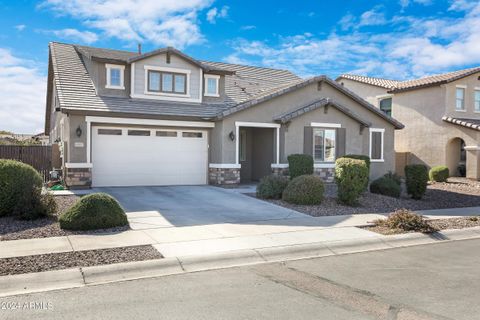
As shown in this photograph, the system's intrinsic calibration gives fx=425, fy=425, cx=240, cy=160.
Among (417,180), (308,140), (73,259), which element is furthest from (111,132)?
(417,180)

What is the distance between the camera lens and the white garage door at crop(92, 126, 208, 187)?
16.6 metres

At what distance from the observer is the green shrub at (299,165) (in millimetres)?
17141

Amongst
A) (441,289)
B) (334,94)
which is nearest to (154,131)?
(334,94)

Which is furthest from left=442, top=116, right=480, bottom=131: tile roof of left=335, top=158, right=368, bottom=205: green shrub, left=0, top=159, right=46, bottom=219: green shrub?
left=0, top=159, right=46, bottom=219: green shrub

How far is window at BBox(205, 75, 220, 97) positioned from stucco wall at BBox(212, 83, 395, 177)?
245 cm

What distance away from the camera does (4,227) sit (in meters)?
9.24

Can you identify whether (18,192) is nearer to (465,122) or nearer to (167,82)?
(167,82)

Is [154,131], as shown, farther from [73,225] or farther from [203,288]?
[203,288]

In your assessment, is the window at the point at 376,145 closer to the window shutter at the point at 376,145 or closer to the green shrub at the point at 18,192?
the window shutter at the point at 376,145

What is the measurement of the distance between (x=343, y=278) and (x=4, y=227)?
23.8 ft

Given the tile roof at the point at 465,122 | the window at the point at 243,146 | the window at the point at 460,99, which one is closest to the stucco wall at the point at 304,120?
the window at the point at 243,146

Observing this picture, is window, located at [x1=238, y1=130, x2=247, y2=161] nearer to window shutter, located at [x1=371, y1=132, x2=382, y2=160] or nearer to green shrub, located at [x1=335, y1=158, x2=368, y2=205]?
window shutter, located at [x1=371, y1=132, x2=382, y2=160]

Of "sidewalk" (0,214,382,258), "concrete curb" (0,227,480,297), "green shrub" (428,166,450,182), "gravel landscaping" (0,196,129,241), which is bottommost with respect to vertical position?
"concrete curb" (0,227,480,297)

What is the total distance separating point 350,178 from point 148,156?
8341 millimetres
